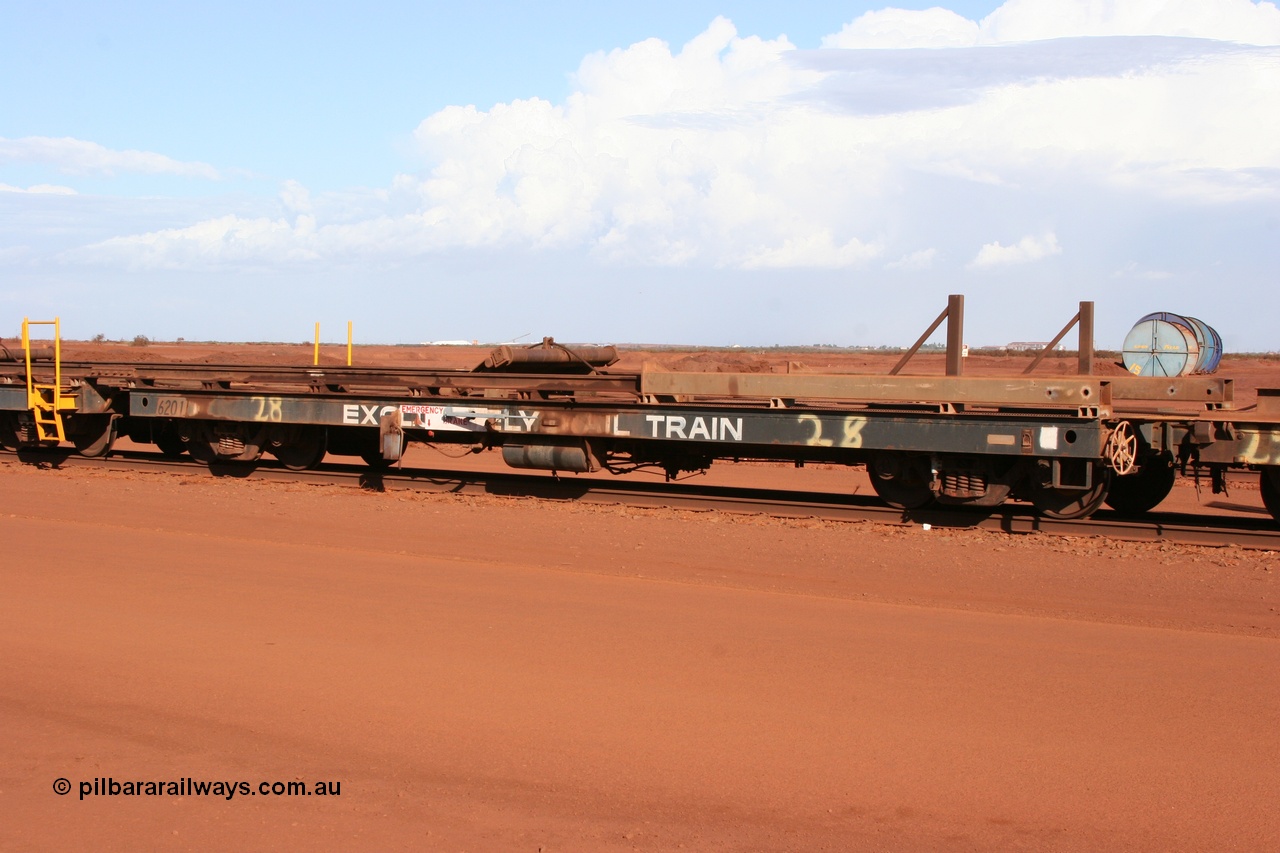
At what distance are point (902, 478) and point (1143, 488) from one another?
2.83 m

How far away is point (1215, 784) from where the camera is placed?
13.3ft

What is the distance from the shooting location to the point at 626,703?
4930mm

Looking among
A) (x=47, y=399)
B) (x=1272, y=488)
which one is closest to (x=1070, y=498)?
(x=1272, y=488)

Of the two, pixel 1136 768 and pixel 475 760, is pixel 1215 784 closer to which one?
pixel 1136 768

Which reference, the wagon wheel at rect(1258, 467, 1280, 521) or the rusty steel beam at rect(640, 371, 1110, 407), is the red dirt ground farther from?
the wagon wheel at rect(1258, 467, 1280, 521)

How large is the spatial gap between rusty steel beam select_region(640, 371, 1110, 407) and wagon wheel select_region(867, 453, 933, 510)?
778 millimetres

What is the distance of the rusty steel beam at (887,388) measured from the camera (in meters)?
10.5

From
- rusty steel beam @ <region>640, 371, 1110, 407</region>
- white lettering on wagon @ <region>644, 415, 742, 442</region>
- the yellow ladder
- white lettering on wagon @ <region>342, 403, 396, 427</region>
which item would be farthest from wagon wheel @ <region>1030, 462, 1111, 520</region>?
the yellow ladder

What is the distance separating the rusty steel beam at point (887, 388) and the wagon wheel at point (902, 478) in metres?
0.78

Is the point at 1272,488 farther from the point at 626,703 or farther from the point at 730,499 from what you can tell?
the point at 626,703

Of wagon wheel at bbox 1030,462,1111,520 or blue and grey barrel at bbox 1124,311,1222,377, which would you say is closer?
wagon wheel at bbox 1030,462,1111,520

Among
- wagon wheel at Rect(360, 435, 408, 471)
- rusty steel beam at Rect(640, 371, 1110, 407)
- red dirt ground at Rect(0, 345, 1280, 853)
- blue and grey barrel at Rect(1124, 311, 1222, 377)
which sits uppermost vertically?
blue and grey barrel at Rect(1124, 311, 1222, 377)

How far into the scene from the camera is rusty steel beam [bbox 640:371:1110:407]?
34.5 feet

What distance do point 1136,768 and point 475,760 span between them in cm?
249
